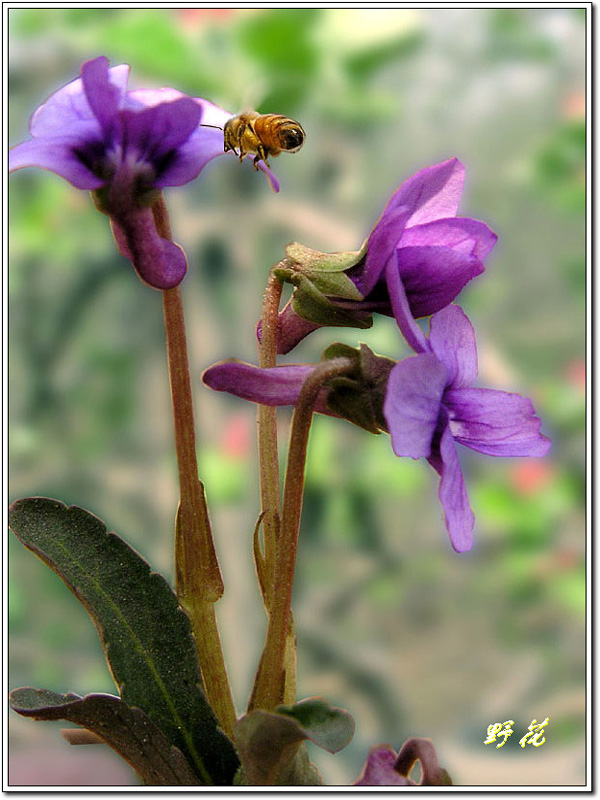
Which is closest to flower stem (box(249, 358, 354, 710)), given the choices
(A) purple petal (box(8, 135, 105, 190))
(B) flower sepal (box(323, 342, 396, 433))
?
(B) flower sepal (box(323, 342, 396, 433))

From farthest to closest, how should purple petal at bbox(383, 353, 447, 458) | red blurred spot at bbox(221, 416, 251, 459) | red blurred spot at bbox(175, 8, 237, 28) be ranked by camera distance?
red blurred spot at bbox(221, 416, 251, 459) → red blurred spot at bbox(175, 8, 237, 28) → purple petal at bbox(383, 353, 447, 458)

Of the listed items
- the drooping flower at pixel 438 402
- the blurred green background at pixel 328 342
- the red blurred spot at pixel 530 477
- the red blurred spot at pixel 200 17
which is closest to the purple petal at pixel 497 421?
the drooping flower at pixel 438 402

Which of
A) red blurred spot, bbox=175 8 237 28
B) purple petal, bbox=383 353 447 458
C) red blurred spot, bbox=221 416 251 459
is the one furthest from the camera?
red blurred spot, bbox=221 416 251 459

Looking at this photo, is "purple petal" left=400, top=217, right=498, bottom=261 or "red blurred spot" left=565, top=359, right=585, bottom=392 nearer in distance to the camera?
"purple petal" left=400, top=217, right=498, bottom=261

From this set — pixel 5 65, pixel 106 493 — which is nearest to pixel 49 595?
pixel 106 493

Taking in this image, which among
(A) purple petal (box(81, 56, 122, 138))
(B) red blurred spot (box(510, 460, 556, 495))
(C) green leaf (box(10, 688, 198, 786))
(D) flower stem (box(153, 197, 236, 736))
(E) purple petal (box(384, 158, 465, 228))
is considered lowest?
(B) red blurred spot (box(510, 460, 556, 495))

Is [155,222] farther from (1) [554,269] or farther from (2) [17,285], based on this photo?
(1) [554,269]

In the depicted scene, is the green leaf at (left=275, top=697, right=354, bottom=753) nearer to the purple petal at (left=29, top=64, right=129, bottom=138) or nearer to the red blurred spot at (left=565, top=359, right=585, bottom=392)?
the purple petal at (left=29, top=64, right=129, bottom=138)
